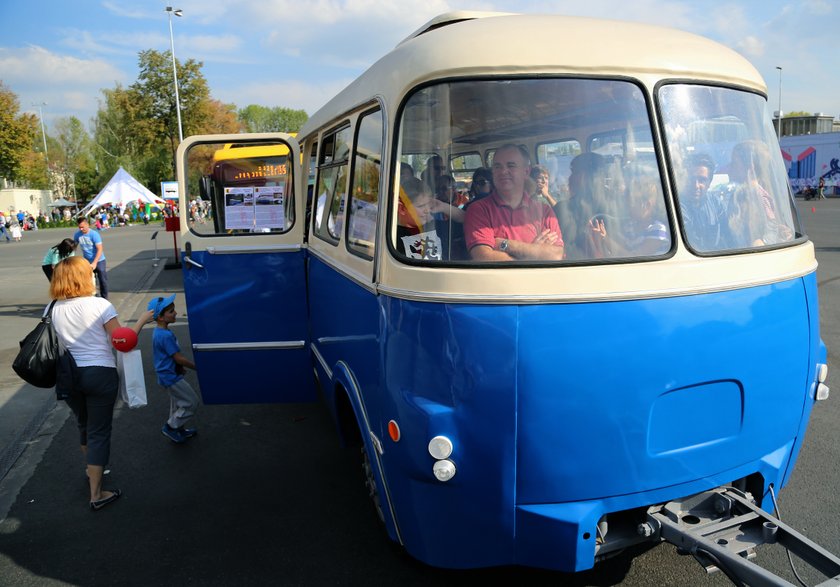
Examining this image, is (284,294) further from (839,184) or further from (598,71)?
(839,184)

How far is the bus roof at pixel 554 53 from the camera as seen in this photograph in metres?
2.62

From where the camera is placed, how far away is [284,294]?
4.91 meters

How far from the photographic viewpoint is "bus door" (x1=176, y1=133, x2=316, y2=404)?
481 cm

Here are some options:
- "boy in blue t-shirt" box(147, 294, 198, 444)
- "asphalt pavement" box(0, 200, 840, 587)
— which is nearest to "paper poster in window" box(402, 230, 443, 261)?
"asphalt pavement" box(0, 200, 840, 587)

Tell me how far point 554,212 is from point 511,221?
0.59 ft

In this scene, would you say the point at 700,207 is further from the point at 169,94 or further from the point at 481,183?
the point at 169,94

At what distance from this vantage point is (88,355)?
415 centimetres

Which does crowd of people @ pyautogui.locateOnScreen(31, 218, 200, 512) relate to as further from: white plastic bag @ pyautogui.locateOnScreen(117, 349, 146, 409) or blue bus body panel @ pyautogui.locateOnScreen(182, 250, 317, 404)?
blue bus body panel @ pyautogui.locateOnScreen(182, 250, 317, 404)

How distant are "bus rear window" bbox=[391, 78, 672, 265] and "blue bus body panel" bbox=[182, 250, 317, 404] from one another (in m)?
2.31

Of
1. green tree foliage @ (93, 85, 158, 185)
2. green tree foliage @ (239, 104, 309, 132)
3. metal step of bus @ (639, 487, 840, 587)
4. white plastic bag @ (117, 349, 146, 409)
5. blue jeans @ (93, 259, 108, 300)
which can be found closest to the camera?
metal step of bus @ (639, 487, 840, 587)

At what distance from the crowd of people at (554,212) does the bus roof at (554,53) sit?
0.35 m

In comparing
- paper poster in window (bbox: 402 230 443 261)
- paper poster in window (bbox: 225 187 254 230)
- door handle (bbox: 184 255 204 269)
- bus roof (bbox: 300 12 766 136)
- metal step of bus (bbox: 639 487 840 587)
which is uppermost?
bus roof (bbox: 300 12 766 136)

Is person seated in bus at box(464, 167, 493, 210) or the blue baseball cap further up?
person seated in bus at box(464, 167, 493, 210)

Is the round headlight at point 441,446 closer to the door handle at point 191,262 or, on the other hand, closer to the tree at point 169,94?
the door handle at point 191,262
